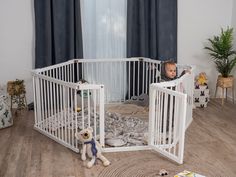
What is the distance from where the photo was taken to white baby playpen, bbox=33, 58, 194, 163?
288 centimetres

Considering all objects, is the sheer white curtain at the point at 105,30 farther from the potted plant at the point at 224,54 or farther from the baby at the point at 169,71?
the potted plant at the point at 224,54

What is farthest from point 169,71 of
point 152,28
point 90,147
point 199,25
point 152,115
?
point 199,25

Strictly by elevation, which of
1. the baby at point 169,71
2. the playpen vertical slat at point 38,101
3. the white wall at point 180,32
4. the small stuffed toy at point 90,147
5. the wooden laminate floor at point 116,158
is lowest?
the wooden laminate floor at point 116,158

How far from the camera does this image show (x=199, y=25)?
4684 mm

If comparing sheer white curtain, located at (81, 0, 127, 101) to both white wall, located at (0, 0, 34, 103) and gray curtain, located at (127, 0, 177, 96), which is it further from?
white wall, located at (0, 0, 34, 103)

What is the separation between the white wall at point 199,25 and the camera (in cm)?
Result: 461

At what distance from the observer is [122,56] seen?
4484 mm

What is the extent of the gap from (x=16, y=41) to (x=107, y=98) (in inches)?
56.9

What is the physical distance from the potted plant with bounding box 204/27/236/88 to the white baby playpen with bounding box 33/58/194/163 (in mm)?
919

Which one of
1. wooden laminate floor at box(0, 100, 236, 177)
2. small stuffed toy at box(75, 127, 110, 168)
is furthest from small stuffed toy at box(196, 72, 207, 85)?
small stuffed toy at box(75, 127, 110, 168)

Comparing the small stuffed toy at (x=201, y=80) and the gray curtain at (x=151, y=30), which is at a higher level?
the gray curtain at (x=151, y=30)

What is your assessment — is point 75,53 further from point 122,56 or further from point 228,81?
point 228,81

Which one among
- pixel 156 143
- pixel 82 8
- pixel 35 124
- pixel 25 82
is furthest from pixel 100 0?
pixel 156 143

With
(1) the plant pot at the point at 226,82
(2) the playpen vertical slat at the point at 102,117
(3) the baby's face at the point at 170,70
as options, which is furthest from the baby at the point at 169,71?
(1) the plant pot at the point at 226,82
